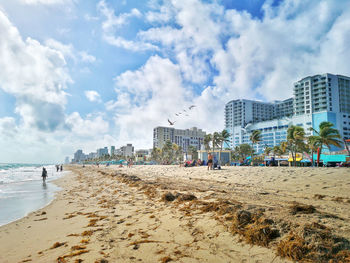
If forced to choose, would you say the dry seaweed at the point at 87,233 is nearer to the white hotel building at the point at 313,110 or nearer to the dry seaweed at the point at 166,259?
the dry seaweed at the point at 166,259

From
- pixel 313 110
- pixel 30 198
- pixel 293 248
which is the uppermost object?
pixel 313 110

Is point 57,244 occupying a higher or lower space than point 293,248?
lower

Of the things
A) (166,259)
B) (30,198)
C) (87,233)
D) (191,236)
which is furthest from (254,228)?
(30,198)

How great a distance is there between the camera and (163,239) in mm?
4574

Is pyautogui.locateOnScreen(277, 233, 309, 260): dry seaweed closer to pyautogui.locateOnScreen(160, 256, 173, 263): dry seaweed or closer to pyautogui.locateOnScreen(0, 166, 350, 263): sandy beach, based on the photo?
pyautogui.locateOnScreen(0, 166, 350, 263): sandy beach

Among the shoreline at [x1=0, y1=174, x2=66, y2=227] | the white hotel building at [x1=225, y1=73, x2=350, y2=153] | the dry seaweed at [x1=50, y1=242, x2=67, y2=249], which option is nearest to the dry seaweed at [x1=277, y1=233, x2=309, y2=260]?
the dry seaweed at [x1=50, y1=242, x2=67, y2=249]

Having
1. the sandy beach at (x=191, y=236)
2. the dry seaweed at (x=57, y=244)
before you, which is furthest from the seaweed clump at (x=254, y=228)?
the dry seaweed at (x=57, y=244)

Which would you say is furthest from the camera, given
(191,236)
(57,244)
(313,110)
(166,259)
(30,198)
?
(313,110)

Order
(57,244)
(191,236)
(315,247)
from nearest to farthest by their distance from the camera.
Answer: (315,247)
(191,236)
(57,244)

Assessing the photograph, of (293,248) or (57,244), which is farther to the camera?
(57,244)

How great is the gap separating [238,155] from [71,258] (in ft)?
326

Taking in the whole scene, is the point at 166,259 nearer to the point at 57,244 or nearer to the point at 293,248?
the point at 293,248

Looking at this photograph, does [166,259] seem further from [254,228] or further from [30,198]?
[30,198]

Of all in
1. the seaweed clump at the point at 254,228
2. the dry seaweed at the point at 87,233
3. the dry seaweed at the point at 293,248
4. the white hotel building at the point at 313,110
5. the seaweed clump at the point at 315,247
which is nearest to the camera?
the seaweed clump at the point at 315,247
